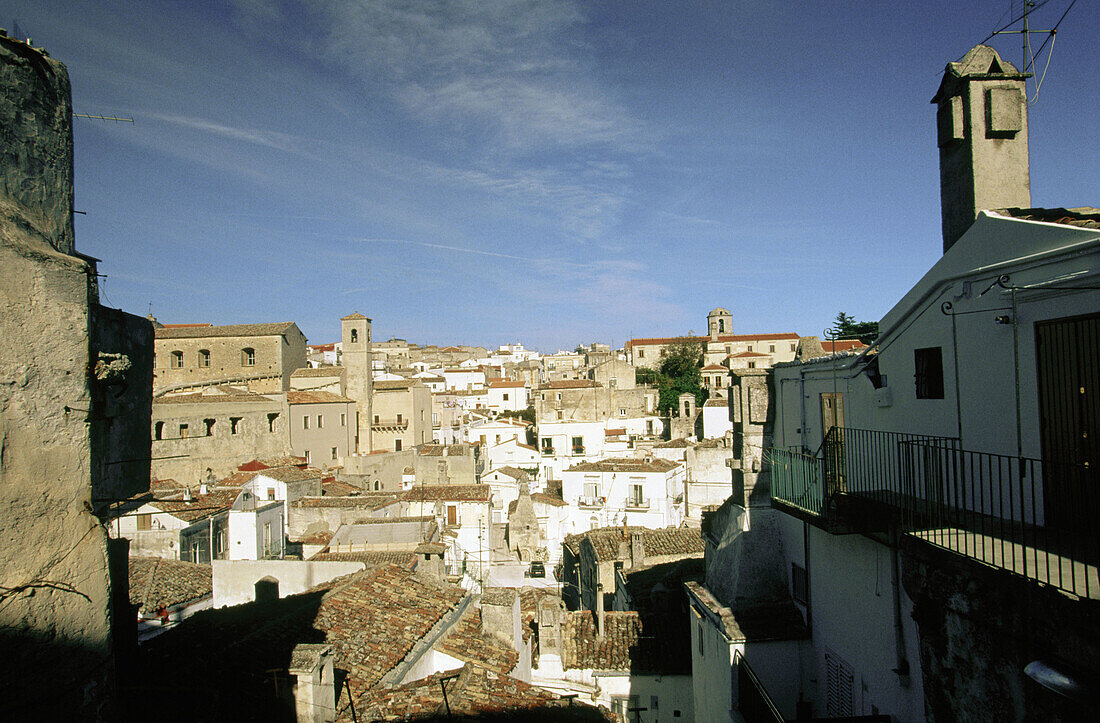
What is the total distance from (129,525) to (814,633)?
62.8 ft

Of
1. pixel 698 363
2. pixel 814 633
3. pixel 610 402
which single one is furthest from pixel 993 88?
pixel 698 363

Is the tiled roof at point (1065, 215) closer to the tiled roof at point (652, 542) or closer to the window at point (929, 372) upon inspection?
the window at point (929, 372)

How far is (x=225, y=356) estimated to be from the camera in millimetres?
48500

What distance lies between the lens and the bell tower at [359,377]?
50.7 meters

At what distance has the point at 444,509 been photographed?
88.4 ft

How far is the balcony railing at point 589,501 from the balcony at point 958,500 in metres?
21.8

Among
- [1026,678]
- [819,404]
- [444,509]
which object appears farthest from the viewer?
[444,509]

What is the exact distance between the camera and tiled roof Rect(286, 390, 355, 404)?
45031 mm

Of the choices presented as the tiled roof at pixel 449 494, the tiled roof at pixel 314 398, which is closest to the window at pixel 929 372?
the tiled roof at pixel 449 494

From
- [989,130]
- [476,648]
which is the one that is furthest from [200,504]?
[989,130]

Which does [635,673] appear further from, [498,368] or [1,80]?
[498,368]

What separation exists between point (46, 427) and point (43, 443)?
0.09m

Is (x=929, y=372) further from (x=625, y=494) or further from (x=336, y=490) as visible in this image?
(x=336, y=490)

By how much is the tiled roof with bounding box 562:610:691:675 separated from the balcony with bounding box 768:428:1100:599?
21.8 ft
